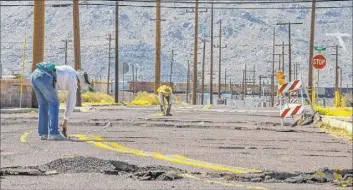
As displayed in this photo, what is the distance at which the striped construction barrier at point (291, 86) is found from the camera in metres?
25.4

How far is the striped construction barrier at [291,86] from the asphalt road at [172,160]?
644cm

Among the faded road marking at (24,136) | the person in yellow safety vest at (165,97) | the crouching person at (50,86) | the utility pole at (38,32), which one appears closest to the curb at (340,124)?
the crouching person at (50,86)

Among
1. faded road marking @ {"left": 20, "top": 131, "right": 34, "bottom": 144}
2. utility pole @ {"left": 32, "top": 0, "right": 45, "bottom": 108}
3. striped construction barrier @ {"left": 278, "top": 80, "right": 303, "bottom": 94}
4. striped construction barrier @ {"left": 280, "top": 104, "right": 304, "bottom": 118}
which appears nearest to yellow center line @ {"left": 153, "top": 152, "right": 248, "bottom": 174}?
faded road marking @ {"left": 20, "top": 131, "right": 34, "bottom": 144}

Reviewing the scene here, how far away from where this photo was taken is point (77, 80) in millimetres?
15766

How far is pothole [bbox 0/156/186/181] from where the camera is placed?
9.34 metres

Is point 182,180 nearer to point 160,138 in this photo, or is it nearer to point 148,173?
point 148,173

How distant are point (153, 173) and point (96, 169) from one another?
718mm

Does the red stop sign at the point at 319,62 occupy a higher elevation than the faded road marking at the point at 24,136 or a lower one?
higher

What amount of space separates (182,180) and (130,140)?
648 centimetres

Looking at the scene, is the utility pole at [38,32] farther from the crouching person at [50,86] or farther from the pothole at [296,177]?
the pothole at [296,177]

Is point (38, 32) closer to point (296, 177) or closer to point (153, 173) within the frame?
point (153, 173)

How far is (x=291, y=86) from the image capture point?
84.7ft

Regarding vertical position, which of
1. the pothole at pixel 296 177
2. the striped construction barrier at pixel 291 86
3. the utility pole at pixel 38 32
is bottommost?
the pothole at pixel 296 177

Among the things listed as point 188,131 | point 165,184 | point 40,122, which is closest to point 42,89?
point 40,122
